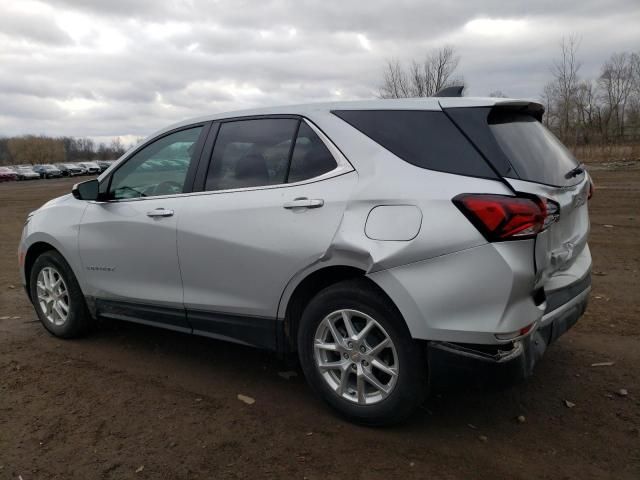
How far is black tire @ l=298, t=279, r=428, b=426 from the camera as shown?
2.86 m

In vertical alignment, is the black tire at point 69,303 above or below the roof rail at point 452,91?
below

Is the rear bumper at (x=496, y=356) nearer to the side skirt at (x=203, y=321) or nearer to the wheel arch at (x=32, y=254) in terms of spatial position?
the side skirt at (x=203, y=321)

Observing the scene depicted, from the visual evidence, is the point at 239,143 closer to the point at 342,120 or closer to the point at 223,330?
the point at 342,120

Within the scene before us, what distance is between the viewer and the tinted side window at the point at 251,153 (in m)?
3.45

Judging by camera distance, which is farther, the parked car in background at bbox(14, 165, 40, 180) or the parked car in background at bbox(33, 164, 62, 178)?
the parked car in background at bbox(33, 164, 62, 178)

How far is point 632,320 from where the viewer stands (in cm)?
468

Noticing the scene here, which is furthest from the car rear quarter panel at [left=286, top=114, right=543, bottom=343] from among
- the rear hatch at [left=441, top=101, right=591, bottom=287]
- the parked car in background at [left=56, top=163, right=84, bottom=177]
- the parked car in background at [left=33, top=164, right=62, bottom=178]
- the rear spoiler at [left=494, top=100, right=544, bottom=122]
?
the parked car in background at [left=56, top=163, right=84, bottom=177]

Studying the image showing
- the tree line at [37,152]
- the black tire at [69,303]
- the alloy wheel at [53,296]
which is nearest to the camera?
the black tire at [69,303]

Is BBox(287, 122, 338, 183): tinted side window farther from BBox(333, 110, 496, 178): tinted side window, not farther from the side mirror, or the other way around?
the side mirror

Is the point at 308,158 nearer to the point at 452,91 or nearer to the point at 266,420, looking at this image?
the point at 452,91

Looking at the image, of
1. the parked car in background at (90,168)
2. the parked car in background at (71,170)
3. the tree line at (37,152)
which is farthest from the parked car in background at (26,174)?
the tree line at (37,152)

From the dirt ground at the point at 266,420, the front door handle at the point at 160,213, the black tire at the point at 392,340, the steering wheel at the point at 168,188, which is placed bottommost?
the dirt ground at the point at 266,420

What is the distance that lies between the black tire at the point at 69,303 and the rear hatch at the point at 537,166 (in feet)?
10.8

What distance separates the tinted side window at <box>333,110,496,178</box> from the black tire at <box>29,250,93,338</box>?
2787mm
